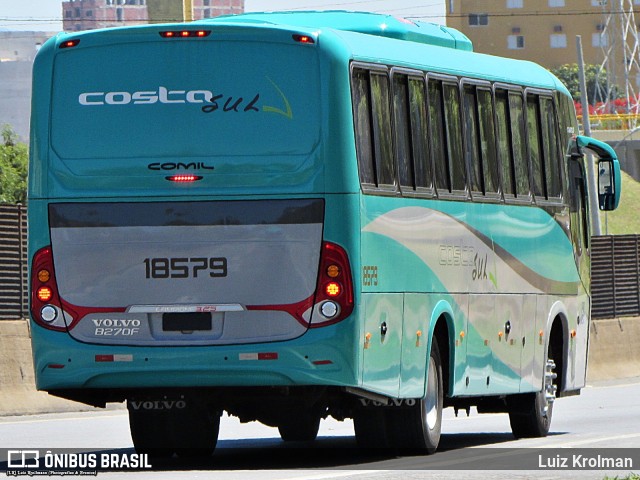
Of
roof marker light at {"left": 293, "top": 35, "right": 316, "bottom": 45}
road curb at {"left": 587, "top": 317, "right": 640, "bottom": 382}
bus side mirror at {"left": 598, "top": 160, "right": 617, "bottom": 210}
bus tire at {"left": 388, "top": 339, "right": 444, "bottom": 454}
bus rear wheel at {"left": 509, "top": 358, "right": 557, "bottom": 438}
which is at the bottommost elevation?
road curb at {"left": 587, "top": 317, "right": 640, "bottom": 382}

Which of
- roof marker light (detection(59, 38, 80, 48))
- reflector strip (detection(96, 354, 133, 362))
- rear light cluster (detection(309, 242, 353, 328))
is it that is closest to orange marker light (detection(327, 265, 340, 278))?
rear light cluster (detection(309, 242, 353, 328))

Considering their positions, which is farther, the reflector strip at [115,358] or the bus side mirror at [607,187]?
the bus side mirror at [607,187]

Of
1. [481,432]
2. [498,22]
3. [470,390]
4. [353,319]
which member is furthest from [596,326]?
[498,22]

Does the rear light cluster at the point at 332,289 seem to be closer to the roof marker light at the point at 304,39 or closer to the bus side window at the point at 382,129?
the bus side window at the point at 382,129

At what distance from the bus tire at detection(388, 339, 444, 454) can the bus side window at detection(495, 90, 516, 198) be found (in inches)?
83.6

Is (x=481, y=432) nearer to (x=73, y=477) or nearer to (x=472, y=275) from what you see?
(x=472, y=275)

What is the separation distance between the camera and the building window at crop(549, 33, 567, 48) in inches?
7106

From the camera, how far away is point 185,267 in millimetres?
13078

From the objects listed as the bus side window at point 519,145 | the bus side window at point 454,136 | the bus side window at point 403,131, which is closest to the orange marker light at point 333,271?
the bus side window at point 403,131

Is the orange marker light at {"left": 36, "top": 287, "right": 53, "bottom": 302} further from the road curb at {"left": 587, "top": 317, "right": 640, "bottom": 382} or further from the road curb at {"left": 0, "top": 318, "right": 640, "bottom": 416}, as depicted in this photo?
the road curb at {"left": 587, "top": 317, "right": 640, "bottom": 382}

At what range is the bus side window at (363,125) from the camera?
13.3 metres

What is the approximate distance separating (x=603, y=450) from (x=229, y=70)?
4.85 m

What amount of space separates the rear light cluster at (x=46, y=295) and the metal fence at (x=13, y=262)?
790 centimetres

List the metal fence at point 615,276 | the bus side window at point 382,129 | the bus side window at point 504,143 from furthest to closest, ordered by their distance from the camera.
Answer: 1. the metal fence at point 615,276
2. the bus side window at point 504,143
3. the bus side window at point 382,129
